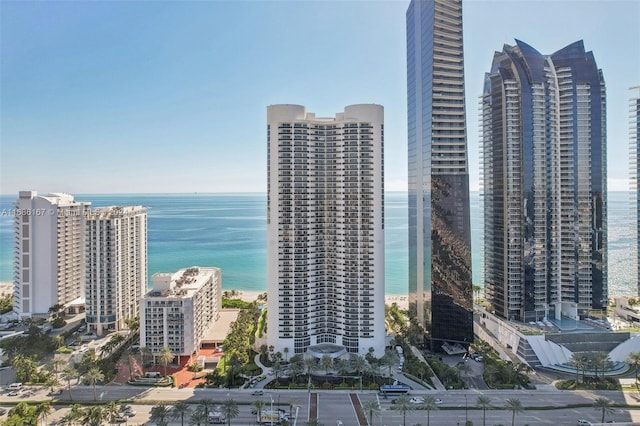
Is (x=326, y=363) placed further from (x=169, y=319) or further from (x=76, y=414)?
(x=76, y=414)

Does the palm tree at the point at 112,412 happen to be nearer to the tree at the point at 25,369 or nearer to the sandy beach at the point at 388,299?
the tree at the point at 25,369

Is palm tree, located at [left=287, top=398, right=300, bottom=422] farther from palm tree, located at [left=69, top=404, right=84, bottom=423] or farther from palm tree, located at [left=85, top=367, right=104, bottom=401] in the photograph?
palm tree, located at [left=85, top=367, right=104, bottom=401]

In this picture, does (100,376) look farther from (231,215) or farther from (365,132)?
(231,215)

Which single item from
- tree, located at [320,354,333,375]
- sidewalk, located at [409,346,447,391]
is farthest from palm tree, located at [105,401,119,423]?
sidewalk, located at [409,346,447,391]

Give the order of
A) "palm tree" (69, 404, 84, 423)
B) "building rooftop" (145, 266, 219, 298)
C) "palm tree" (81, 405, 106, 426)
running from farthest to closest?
"building rooftop" (145, 266, 219, 298), "palm tree" (69, 404, 84, 423), "palm tree" (81, 405, 106, 426)

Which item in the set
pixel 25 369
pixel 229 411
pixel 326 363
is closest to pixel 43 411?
pixel 25 369

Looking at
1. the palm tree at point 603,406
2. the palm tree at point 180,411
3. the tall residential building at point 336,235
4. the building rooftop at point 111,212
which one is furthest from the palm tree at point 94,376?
the palm tree at point 603,406
